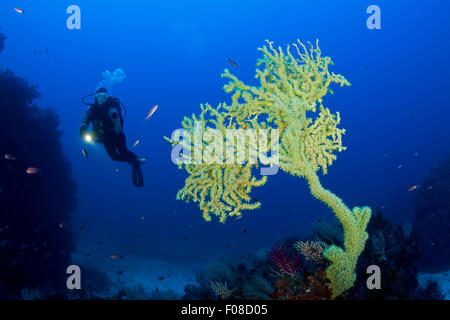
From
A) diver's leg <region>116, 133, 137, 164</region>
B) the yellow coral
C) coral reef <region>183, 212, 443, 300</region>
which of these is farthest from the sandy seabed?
the yellow coral

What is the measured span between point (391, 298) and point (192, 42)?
122 meters

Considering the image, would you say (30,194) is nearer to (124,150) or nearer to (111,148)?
(111,148)

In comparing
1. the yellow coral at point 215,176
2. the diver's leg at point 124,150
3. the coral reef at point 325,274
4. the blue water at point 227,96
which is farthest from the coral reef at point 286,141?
the blue water at point 227,96

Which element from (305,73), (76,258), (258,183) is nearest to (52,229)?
(76,258)

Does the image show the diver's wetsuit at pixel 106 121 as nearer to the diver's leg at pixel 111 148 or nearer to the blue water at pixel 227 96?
Answer: the diver's leg at pixel 111 148

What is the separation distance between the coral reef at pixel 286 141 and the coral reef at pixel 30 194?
7.08 meters

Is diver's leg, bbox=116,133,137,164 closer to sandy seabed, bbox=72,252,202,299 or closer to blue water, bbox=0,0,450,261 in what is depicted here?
sandy seabed, bbox=72,252,202,299

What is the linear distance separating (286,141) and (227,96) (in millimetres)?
90937

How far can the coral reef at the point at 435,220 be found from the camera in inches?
432

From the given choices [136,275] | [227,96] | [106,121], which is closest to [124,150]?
[106,121]

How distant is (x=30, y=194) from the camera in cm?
1030

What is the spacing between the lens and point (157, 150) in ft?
328

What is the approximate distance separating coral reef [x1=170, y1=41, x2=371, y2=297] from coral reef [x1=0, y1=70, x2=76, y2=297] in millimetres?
7077

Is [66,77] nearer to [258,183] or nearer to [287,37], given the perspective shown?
[287,37]
